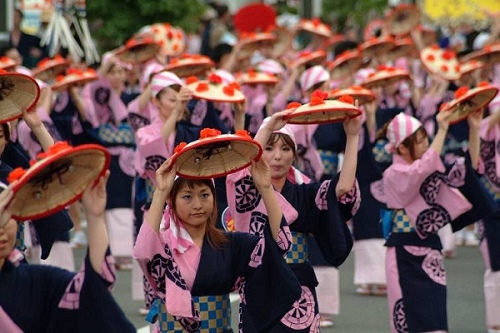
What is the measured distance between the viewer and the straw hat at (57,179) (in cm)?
463

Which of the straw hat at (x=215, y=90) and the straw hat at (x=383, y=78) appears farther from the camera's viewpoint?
the straw hat at (x=383, y=78)

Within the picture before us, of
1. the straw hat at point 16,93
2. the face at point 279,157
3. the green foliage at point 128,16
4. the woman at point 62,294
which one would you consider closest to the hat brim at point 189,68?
the face at point 279,157

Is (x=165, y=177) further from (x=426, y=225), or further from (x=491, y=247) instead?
(x=491, y=247)

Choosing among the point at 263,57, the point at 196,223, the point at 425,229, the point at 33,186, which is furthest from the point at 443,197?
the point at 263,57

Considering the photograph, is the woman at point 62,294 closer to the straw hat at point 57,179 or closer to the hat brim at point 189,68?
the straw hat at point 57,179

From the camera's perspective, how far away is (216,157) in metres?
5.98

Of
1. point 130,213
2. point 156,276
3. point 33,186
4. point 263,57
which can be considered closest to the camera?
point 33,186

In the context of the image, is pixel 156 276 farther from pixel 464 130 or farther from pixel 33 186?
pixel 464 130

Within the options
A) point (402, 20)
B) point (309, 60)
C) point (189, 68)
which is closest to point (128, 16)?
point (402, 20)

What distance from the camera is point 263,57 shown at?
640 inches

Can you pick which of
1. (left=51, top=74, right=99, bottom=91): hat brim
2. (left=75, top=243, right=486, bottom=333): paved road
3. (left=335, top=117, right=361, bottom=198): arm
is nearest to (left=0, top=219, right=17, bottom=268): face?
(left=335, top=117, right=361, bottom=198): arm

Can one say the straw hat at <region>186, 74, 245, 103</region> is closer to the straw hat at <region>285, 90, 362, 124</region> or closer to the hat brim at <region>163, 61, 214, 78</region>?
the hat brim at <region>163, 61, 214, 78</region>

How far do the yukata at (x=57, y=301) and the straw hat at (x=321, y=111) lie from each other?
5.61ft

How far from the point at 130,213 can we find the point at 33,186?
7.98m
